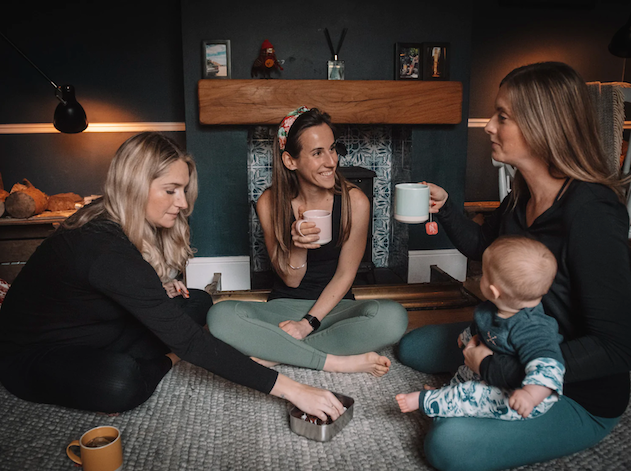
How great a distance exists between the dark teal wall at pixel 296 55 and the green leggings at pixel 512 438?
209 cm

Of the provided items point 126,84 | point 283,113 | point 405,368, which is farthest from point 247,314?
point 126,84

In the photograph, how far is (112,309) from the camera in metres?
1.53

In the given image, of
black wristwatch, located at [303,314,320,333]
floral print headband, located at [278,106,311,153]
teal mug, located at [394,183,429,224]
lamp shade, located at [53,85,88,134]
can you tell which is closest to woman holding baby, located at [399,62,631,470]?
teal mug, located at [394,183,429,224]

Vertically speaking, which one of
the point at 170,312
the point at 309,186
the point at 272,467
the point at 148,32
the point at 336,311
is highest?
the point at 148,32

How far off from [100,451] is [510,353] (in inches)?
40.6

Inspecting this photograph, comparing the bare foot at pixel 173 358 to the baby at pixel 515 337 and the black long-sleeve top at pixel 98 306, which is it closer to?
the black long-sleeve top at pixel 98 306

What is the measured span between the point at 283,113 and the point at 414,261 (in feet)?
4.46

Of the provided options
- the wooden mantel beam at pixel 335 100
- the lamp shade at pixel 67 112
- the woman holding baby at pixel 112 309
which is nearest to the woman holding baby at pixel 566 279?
the woman holding baby at pixel 112 309

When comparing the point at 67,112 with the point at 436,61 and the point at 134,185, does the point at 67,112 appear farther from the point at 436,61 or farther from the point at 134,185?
the point at 436,61

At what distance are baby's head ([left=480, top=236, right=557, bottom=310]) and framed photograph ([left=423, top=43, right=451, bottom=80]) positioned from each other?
209 centimetres

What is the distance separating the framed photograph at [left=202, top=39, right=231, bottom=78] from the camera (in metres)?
2.85

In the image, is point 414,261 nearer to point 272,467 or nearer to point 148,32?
point 272,467

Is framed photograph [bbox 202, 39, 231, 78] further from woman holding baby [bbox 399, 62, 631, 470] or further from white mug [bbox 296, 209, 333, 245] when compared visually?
woman holding baby [bbox 399, 62, 631, 470]

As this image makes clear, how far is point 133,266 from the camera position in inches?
52.6
